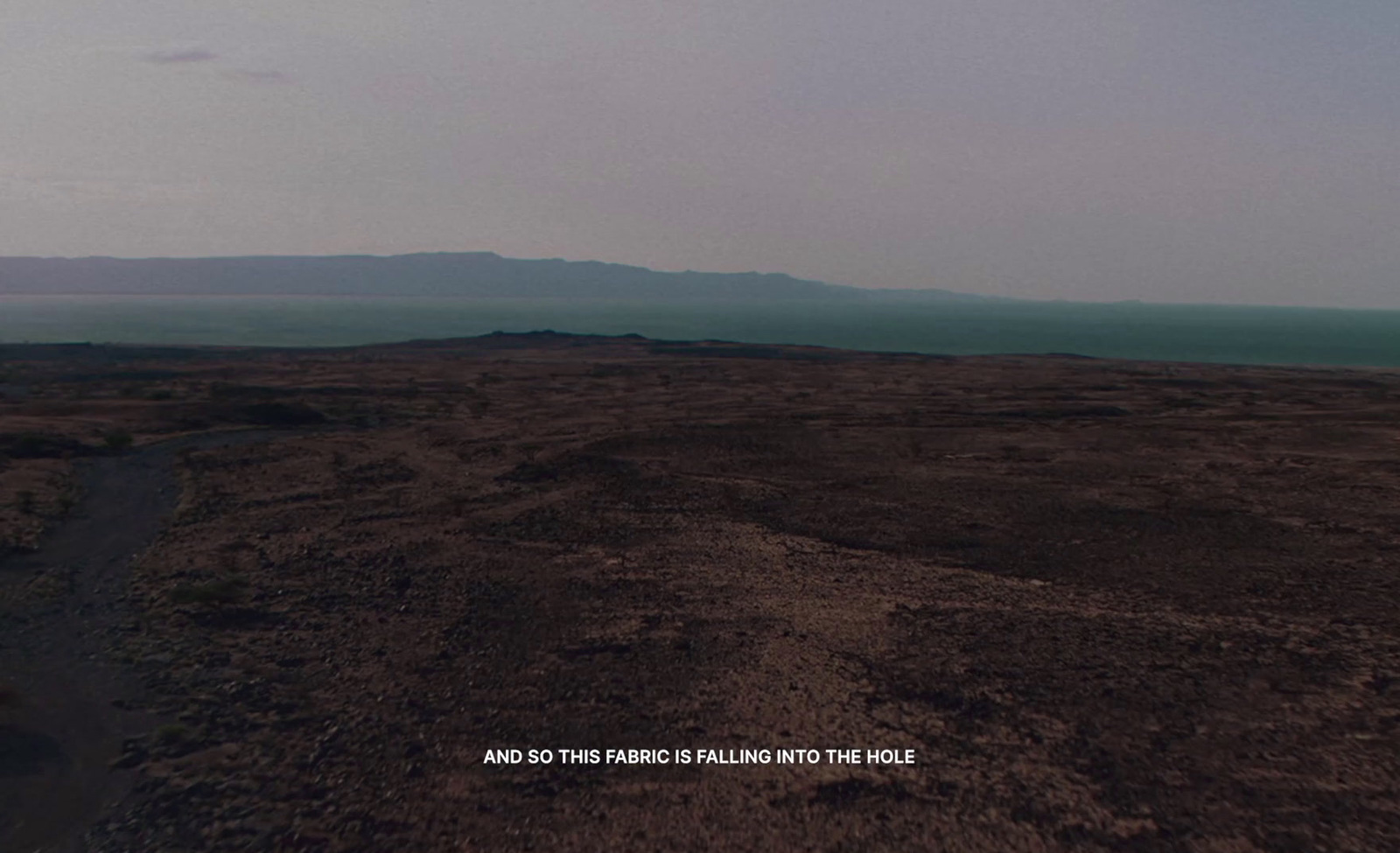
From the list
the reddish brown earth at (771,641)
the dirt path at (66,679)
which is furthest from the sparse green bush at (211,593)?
the dirt path at (66,679)

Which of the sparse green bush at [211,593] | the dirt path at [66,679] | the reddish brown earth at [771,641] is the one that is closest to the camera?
the reddish brown earth at [771,641]

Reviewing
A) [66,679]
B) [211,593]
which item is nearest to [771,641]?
[211,593]

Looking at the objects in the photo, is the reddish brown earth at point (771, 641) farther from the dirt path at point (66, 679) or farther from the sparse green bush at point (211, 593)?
the dirt path at point (66, 679)

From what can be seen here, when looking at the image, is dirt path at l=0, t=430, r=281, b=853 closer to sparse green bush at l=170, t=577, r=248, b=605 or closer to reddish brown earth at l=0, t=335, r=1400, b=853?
reddish brown earth at l=0, t=335, r=1400, b=853

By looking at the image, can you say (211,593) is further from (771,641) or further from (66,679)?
(771,641)

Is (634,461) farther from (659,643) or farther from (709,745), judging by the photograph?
(709,745)

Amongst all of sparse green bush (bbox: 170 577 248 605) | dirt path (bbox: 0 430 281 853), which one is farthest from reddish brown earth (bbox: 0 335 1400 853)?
dirt path (bbox: 0 430 281 853)
